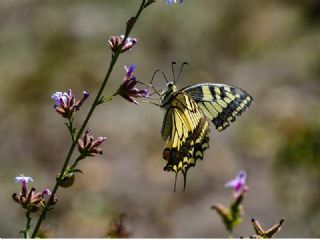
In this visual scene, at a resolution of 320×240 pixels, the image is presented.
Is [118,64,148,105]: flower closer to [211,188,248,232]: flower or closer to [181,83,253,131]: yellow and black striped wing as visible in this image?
[211,188,248,232]: flower

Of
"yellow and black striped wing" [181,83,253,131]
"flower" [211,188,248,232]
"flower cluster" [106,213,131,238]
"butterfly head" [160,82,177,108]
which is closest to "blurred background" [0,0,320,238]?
"yellow and black striped wing" [181,83,253,131]

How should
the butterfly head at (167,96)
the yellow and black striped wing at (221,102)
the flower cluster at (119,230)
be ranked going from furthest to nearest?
the yellow and black striped wing at (221,102)
the butterfly head at (167,96)
the flower cluster at (119,230)

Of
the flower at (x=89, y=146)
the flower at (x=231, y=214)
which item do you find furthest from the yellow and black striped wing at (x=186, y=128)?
the flower at (x=231, y=214)

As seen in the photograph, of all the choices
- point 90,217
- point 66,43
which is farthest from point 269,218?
point 66,43

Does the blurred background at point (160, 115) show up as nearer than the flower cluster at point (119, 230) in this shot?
No

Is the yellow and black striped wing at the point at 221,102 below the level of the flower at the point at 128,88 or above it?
above

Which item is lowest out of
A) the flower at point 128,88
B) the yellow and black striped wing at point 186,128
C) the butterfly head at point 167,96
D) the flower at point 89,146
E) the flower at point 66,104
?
the flower at point 89,146

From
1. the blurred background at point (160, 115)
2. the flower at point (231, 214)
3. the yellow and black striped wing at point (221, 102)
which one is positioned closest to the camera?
the flower at point (231, 214)

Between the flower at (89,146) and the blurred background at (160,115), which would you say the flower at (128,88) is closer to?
the flower at (89,146)
